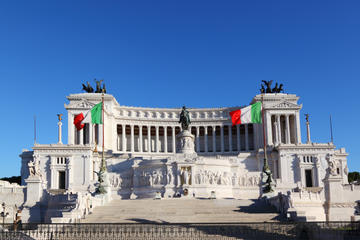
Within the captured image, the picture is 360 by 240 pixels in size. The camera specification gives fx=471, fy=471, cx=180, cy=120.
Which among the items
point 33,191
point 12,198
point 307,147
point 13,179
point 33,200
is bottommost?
point 33,200

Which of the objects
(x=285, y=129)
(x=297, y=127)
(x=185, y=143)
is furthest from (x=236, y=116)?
(x=285, y=129)

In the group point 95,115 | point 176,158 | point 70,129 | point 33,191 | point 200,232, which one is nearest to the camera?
point 200,232

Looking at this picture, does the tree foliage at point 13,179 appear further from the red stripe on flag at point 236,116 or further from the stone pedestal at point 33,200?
the red stripe on flag at point 236,116

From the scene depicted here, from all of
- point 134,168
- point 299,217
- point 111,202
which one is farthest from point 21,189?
point 299,217

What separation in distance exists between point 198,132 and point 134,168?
30.6m

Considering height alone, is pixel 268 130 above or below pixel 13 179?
above

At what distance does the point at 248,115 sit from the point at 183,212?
21947 mm

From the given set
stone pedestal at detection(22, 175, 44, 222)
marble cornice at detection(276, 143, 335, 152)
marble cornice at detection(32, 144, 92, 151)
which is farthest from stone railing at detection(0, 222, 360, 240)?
marble cornice at detection(276, 143, 335, 152)

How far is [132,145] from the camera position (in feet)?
281

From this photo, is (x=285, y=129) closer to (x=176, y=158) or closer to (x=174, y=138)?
(x=174, y=138)

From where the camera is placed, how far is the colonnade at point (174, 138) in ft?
283

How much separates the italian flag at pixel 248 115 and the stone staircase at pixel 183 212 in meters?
14.8

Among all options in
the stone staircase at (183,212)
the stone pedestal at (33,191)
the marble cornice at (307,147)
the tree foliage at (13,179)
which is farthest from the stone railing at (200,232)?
the tree foliage at (13,179)

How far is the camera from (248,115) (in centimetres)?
5434
